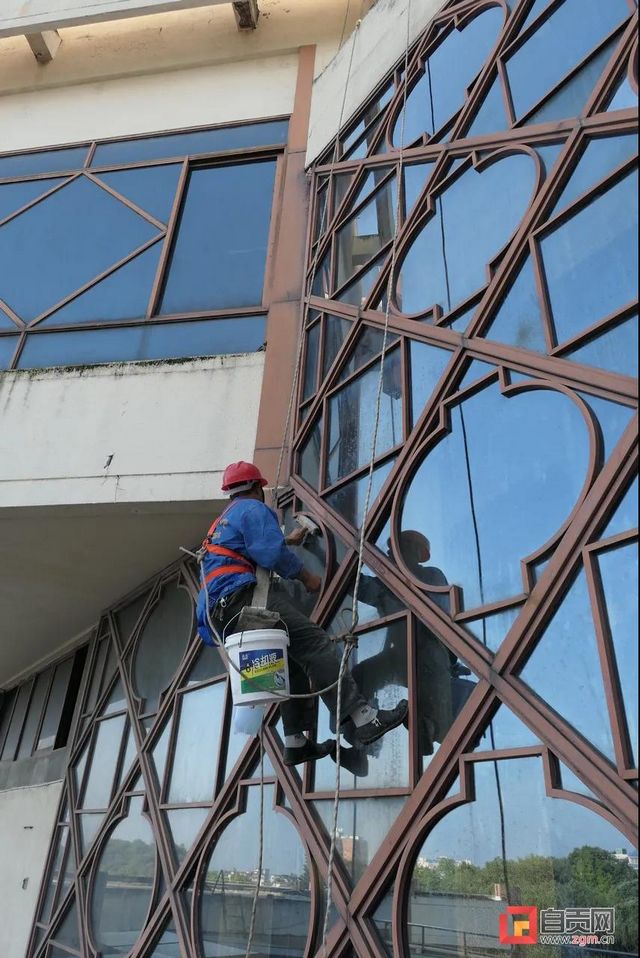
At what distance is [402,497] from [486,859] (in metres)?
1.97

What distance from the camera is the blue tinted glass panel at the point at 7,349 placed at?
7301 mm

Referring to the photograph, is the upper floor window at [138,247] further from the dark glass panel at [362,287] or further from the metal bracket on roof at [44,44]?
the metal bracket on roof at [44,44]

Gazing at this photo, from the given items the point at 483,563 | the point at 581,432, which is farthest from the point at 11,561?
the point at 581,432

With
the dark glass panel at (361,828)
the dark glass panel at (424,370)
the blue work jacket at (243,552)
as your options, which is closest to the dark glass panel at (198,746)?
the dark glass panel at (361,828)

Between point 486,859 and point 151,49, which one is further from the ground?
point 151,49

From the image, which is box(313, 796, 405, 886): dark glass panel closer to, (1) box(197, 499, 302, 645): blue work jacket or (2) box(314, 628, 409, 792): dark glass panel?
(2) box(314, 628, 409, 792): dark glass panel

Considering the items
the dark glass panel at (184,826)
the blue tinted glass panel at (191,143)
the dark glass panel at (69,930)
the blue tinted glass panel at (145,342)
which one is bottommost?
the dark glass panel at (69,930)

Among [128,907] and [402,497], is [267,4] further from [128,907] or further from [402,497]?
[128,907]

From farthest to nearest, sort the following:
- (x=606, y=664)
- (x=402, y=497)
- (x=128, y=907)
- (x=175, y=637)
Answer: (x=175, y=637) < (x=128, y=907) < (x=402, y=497) < (x=606, y=664)

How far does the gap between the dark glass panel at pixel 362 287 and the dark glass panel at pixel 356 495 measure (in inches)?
56.2

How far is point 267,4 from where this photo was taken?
28.4ft

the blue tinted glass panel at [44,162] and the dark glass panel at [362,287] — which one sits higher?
the blue tinted glass panel at [44,162]

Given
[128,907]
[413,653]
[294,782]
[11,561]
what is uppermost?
[11,561]

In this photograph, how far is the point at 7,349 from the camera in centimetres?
738
